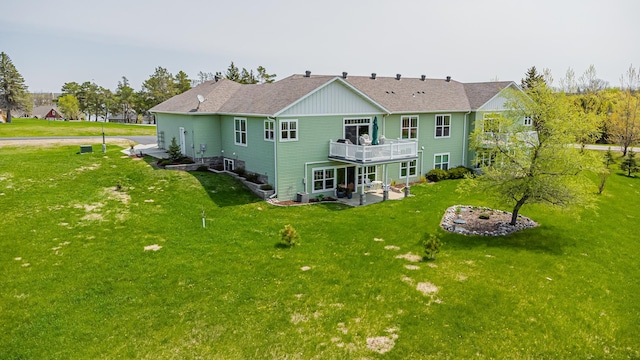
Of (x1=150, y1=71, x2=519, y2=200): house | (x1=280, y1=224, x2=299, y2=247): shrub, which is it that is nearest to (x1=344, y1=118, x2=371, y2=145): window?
(x1=150, y1=71, x2=519, y2=200): house

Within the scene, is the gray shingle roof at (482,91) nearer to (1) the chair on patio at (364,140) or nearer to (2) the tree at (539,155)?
(1) the chair on patio at (364,140)

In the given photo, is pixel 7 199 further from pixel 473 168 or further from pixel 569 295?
pixel 473 168

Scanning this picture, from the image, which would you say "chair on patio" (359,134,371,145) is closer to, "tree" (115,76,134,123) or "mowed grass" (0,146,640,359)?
"mowed grass" (0,146,640,359)

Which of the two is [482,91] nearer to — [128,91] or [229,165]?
[229,165]

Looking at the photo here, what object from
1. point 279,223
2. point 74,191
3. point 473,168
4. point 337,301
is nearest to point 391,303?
point 337,301

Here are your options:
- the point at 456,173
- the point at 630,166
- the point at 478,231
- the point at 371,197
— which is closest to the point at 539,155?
the point at 478,231
